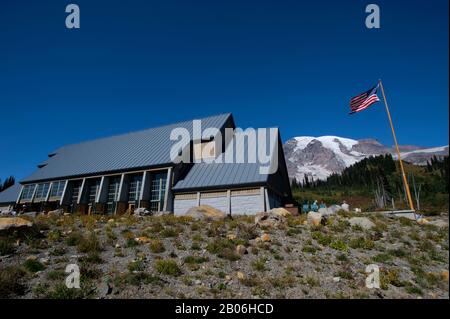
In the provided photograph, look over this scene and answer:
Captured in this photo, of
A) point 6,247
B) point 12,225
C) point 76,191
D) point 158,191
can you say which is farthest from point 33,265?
point 76,191

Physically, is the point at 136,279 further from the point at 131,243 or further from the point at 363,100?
the point at 363,100

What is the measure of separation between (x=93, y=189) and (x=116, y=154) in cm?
478

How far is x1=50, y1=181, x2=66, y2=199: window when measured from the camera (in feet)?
109

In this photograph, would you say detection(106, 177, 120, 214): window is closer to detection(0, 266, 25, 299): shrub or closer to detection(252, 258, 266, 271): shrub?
detection(0, 266, 25, 299): shrub

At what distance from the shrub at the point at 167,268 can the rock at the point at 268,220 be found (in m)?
7.53

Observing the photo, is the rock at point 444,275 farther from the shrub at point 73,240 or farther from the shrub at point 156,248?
the shrub at point 73,240

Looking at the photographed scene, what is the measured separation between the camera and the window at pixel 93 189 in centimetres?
3147

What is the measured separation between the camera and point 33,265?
9.48 metres

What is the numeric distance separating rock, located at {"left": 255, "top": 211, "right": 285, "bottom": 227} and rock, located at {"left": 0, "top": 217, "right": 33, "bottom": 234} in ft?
38.5

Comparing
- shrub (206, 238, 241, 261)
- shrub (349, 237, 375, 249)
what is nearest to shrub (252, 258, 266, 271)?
shrub (206, 238, 241, 261)

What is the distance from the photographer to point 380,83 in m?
22.4

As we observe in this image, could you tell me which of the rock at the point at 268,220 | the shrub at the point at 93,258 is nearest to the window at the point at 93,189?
the rock at the point at 268,220
